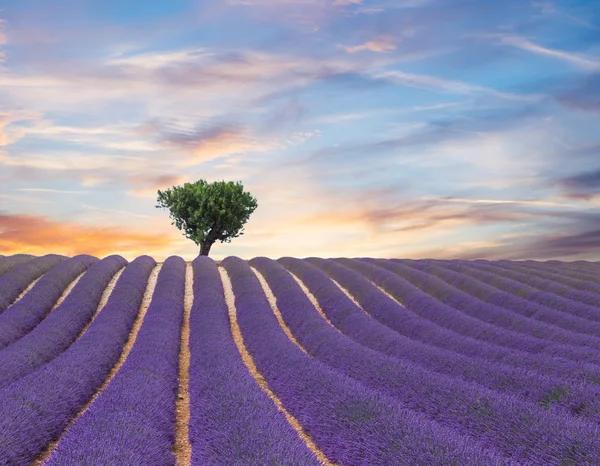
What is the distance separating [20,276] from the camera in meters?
17.5

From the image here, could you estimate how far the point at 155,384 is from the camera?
25.6 feet

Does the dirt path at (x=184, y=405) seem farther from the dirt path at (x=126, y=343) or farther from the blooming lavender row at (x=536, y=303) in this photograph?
the blooming lavender row at (x=536, y=303)

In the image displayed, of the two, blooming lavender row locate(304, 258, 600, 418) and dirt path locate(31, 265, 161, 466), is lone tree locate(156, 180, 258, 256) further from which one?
blooming lavender row locate(304, 258, 600, 418)

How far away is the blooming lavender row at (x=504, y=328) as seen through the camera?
9.88 metres

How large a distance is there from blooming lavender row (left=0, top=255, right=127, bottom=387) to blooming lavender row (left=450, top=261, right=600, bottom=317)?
37.8 feet

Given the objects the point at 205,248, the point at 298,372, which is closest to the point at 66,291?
the point at 298,372

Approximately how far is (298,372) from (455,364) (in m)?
2.47

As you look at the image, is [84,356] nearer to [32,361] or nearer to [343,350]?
[32,361]

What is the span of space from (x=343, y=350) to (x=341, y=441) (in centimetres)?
406

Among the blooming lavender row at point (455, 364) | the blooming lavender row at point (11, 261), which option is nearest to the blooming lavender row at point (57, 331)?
the blooming lavender row at point (11, 261)

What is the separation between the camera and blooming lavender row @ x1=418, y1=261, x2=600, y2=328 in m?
12.8

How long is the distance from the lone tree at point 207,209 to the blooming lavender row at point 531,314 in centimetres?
1673

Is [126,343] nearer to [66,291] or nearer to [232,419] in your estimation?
[66,291]

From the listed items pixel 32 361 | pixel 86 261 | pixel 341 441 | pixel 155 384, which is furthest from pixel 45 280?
pixel 341 441
